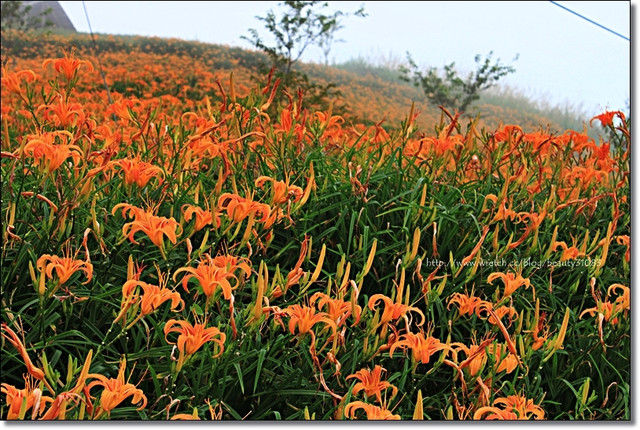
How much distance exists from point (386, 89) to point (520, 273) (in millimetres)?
1206

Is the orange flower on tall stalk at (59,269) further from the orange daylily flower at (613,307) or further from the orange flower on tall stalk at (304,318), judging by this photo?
the orange daylily flower at (613,307)

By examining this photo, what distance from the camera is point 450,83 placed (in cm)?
215

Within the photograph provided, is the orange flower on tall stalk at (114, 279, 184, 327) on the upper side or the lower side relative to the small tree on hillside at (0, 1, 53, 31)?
lower

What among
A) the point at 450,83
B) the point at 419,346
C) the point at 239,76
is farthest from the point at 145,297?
the point at 239,76

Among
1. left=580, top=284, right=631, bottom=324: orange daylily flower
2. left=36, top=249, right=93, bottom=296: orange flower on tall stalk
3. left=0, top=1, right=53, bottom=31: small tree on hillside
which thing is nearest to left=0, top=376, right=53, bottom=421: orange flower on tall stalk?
left=36, top=249, right=93, bottom=296: orange flower on tall stalk

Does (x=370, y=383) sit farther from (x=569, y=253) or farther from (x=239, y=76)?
(x=239, y=76)

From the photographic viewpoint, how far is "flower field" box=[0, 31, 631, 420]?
106 centimetres

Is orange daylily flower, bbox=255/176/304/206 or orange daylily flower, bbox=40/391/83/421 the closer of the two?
orange daylily flower, bbox=40/391/83/421

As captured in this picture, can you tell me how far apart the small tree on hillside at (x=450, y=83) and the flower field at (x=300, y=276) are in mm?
371

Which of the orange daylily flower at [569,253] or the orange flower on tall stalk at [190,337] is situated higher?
the orange daylily flower at [569,253]

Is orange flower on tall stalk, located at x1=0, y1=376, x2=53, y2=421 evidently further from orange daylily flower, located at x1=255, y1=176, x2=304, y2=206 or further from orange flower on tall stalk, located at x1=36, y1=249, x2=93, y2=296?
orange daylily flower, located at x1=255, y1=176, x2=304, y2=206

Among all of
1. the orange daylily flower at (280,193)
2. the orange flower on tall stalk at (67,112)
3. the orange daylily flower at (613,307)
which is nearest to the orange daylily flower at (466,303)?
the orange daylily flower at (613,307)

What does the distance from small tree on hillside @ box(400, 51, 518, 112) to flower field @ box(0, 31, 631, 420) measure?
371mm

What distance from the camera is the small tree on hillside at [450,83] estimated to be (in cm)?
199
